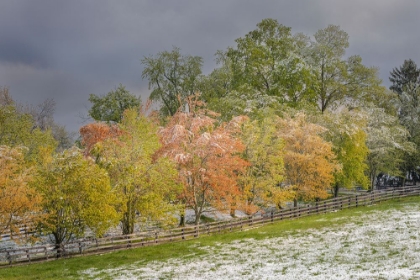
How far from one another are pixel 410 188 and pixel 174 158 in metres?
36.5

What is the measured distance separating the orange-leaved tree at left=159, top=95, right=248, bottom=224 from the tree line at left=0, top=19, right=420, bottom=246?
11cm

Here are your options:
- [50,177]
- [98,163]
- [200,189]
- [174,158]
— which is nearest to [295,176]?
[200,189]

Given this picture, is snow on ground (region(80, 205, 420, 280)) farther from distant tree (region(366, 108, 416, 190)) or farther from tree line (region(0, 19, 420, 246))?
distant tree (region(366, 108, 416, 190))

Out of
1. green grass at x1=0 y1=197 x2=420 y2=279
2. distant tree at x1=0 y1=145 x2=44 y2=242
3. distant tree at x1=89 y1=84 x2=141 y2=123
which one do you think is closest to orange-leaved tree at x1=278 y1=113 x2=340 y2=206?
green grass at x1=0 y1=197 x2=420 y2=279

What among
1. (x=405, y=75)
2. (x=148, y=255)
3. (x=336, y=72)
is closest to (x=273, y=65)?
(x=336, y=72)

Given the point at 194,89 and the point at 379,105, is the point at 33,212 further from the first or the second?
the point at 379,105

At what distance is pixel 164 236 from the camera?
3575 cm

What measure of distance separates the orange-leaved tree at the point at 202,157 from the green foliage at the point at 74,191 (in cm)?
753

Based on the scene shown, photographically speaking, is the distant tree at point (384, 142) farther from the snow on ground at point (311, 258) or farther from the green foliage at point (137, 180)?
the green foliage at point (137, 180)

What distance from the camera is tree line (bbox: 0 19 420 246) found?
30.2 m

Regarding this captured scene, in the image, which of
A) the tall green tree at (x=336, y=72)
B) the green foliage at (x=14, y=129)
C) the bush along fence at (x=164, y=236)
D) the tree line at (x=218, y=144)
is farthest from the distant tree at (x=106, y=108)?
the bush along fence at (x=164, y=236)

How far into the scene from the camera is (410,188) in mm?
55219

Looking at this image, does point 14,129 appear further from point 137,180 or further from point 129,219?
point 137,180

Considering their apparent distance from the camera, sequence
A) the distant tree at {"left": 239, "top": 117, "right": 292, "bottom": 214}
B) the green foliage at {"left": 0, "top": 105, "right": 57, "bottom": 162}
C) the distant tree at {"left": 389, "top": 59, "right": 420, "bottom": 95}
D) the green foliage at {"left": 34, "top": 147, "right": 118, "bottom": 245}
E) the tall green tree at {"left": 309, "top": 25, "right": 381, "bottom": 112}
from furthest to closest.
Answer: the distant tree at {"left": 389, "top": 59, "right": 420, "bottom": 95}
the tall green tree at {"left": 309, "top": 25, "right": 381, "bottom": 112}
the green foliage at {"left": 0, "top": 105, "right": 57, "bottom": 162}
the distant tree at {"left": 239, "top": 117, "right": 292, "bottom": 214}
the green foliage at {"left": 34, "top": 147, "right": 118, "bottom": 245}
